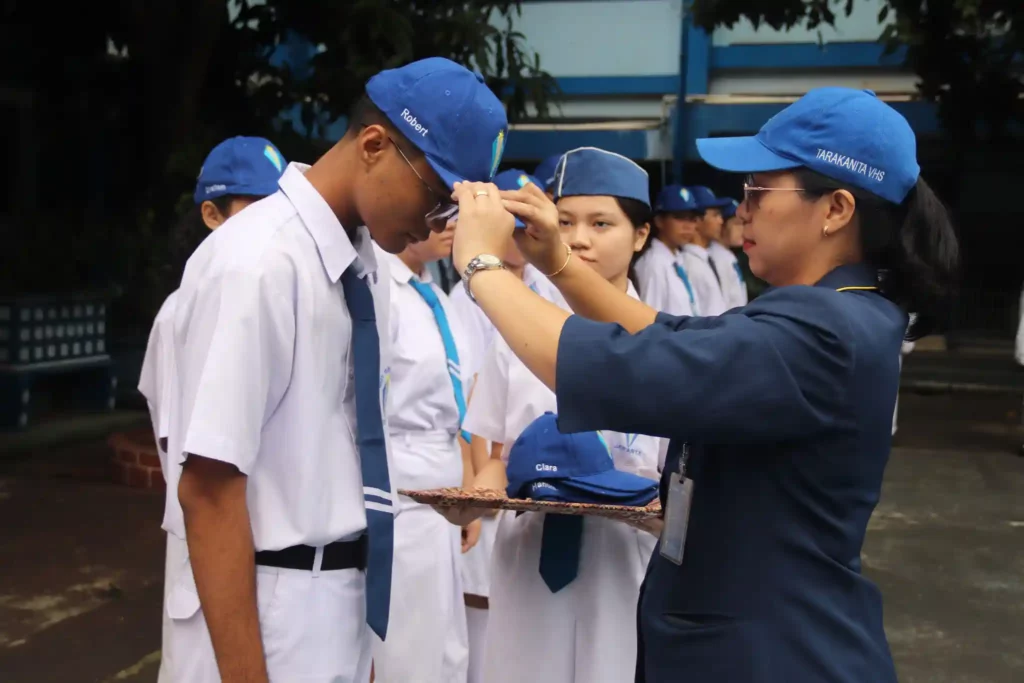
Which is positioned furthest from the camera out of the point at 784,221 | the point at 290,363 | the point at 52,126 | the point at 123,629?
the point at 52,126

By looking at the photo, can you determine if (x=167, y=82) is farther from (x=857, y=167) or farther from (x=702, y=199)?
(x=857, y=167)

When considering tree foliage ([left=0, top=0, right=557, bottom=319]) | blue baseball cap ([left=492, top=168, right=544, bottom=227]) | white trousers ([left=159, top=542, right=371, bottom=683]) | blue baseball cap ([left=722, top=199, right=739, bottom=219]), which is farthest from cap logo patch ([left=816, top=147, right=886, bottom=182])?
blue baseball cap ([left=722, top=199, right=739, bottom=219])

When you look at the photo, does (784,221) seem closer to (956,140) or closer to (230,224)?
(230,224)

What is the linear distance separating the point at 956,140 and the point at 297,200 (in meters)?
10.8

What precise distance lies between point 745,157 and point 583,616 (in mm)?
1347

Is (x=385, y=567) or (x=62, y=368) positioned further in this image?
(x=62, y=368)

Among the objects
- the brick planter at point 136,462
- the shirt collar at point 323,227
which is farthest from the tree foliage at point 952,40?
the shirt collar at point 323,227

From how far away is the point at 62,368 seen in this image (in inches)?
366

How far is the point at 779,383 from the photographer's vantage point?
1.65 metres

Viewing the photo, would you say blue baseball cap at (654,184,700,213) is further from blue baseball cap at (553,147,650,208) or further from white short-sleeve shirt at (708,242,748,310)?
blue baseball cap at (553,147,650,208)

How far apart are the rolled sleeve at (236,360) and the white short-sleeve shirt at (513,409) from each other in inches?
49.1

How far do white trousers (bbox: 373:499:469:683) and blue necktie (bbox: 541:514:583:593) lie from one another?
0.57m

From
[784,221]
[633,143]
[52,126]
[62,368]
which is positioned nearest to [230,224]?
[784,221]

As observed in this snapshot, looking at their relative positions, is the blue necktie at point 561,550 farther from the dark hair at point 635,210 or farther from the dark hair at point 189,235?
the dark hair at point 189,235
